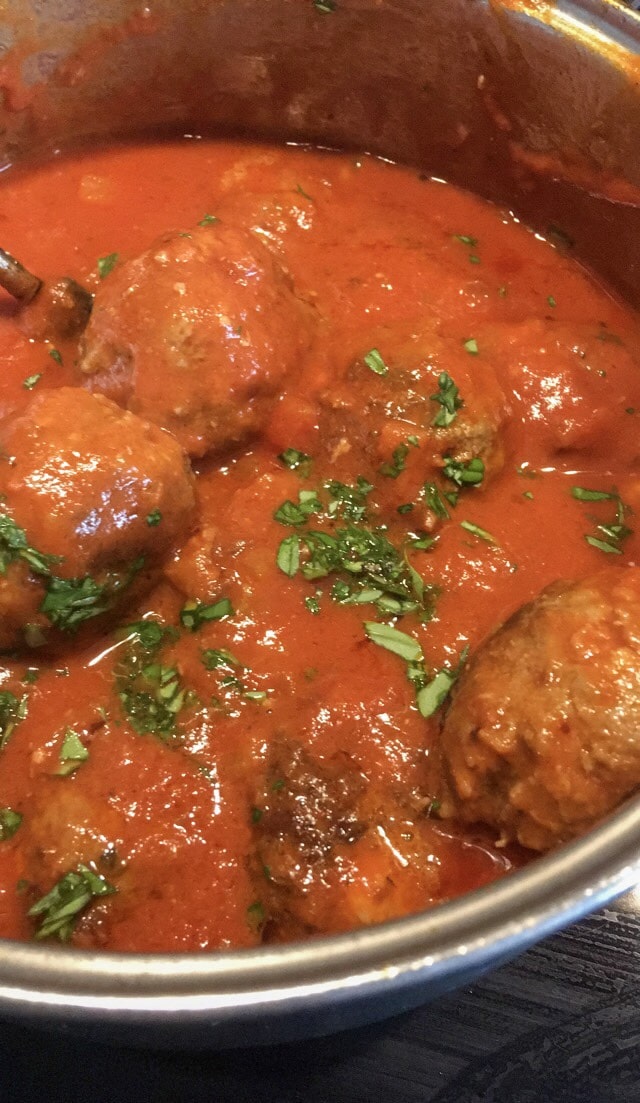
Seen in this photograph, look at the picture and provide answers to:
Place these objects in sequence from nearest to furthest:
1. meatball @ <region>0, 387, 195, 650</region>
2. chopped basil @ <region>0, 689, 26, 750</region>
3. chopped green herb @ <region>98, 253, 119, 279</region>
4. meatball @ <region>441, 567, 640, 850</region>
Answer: meatball @ <region>441, 567, 640, 850</region> → meatball @ <region>0, 387, 195, 650</region> → chopped basil @ <region>0, 689, 26, 750</region> → chopped green herb @ <region>98, 253, 119, 279</region>

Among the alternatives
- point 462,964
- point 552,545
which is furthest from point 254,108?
point 462,964

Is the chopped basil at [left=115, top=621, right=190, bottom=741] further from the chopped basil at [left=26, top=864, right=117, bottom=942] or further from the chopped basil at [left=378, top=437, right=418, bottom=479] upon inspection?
the chopped basil at [left=378, top=437, right=418, bottom=479]

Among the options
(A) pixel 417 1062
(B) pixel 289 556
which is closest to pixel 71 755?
(B) pixel 289 556

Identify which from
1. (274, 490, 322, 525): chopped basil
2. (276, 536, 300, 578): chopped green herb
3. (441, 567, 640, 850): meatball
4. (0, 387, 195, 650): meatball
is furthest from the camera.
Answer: (274, 490, 322, 525): chopped basil

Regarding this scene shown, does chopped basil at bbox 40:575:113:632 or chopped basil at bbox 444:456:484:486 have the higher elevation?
chopped basil at bbox 444:456:484:486

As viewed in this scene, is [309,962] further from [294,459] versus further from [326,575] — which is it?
[294,459]

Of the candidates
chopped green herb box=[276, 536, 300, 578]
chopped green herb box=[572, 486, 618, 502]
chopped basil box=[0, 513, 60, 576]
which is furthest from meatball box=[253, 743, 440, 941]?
chopped green herb box=[572, 486, 618, 502]
